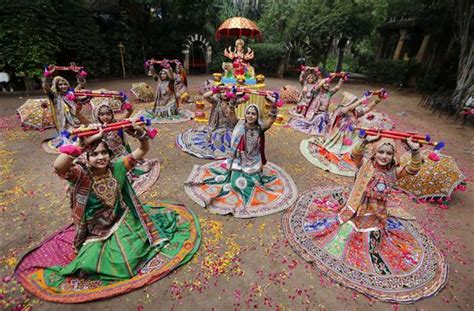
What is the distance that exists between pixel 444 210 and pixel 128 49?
18.6 metres

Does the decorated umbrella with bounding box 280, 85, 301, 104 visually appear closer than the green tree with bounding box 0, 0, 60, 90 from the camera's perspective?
No

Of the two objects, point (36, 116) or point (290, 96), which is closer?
point (36, 116)

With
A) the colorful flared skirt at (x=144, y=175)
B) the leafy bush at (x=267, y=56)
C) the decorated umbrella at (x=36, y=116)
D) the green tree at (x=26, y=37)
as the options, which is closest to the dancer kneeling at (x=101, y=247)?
the colorful flared skirt at (x=144, y=175)

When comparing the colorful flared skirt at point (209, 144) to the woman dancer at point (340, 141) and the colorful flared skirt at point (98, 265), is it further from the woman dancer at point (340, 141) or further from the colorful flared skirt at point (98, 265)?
the colorful flared skirt at point (98, 265)

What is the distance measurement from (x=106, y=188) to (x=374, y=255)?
3745 millimetres

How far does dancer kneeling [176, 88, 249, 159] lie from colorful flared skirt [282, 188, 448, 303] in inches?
121

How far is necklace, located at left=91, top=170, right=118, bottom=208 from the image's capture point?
9.45ft

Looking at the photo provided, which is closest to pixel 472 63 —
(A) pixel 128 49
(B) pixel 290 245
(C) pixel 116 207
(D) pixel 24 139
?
(B) pixel 290 245

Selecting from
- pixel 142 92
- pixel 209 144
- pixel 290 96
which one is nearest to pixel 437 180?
pixel 209 144

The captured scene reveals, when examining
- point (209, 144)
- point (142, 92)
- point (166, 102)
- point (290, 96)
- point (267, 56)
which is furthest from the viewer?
point (267, 56)

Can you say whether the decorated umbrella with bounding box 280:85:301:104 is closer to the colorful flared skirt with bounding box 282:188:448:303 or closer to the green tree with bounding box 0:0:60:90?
the colorful flared skirt with bounding box 282:188:448:303

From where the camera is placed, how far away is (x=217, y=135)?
7008 millimetres

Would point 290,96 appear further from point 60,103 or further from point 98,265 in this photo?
point 98,265

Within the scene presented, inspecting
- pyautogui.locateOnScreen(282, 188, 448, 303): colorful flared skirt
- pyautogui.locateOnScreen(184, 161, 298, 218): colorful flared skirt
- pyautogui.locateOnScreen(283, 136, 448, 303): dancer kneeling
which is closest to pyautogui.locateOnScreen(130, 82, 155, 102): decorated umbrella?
pyautogui.locateOnScreen(184, 161, 298, 218): colorful flared skirt
